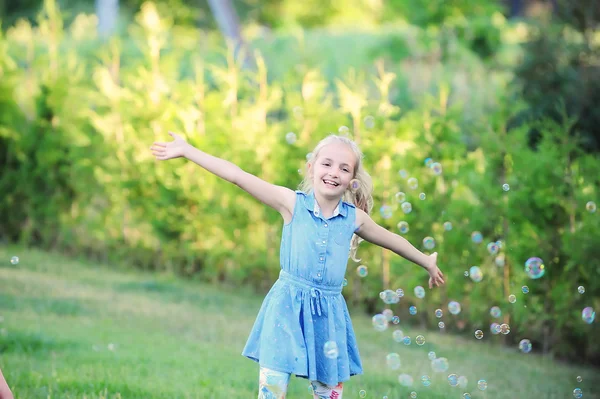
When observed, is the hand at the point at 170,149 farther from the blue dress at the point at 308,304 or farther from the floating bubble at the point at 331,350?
the floating bubble at the point at 331,350

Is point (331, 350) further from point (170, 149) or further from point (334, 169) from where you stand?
point (170, 149)

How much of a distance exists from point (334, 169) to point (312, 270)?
46cm

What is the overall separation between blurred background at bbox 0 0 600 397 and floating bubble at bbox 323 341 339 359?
5.85ft

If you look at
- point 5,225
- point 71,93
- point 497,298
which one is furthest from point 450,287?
point 5,225

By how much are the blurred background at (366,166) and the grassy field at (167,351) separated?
47 cm

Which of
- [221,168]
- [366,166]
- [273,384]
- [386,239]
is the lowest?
[273,384]

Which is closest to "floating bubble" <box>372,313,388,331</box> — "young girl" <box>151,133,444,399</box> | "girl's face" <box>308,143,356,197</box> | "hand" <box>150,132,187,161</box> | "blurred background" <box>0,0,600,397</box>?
"young girl" <box>151,133,444,399</box>

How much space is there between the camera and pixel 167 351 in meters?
6.44

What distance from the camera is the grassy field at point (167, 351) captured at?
5434mm

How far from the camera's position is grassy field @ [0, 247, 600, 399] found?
5434 mm

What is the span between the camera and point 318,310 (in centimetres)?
390

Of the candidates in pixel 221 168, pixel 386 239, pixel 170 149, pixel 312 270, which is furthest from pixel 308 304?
pixel 170 149

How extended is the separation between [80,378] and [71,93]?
655cm

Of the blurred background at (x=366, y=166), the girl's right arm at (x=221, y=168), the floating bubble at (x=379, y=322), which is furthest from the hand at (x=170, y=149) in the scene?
the blurred background at (x=366, y=166)
